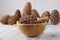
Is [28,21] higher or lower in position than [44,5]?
lower

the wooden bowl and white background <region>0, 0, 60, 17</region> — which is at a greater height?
white background <region>0, 0, 60, 17</region>

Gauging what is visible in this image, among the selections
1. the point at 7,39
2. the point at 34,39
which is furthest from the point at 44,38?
the point at 7,39

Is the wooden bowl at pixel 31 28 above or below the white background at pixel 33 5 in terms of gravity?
below

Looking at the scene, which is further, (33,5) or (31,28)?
(33,5)

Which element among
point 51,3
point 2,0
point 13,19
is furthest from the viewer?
point 2,0

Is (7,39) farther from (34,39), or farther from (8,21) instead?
(8,21)

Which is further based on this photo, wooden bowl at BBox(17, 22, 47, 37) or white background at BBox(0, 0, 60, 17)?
white background at BBox(0, 0, 60, 17)

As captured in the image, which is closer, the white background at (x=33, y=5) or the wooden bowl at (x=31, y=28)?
the wooden bowl at (x=31, y=28)

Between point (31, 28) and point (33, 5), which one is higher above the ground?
point (33, 5)
